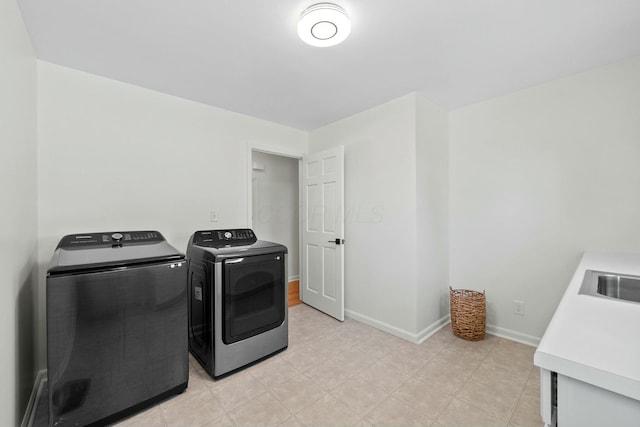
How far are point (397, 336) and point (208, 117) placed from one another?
294 centimetres

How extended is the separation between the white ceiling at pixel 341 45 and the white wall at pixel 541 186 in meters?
0.24

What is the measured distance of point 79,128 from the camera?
211 cm

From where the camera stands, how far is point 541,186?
7.78ft

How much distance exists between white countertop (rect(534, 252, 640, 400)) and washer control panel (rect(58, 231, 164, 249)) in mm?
2411

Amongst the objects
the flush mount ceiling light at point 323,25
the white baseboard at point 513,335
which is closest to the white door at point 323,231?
the flush mount ceiling light at point 323,25

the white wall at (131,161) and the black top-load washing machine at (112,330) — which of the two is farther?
the white wall at (131,161)

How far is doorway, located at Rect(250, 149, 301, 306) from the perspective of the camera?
433 cm

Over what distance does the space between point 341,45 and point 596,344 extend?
194 centimetres

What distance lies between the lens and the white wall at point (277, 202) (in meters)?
4.36

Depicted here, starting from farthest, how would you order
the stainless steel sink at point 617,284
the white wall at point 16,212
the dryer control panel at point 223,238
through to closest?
the dryer control panel at point 223,238 < the stainless steel sink at point 617,284 < the white wall at point 16,212

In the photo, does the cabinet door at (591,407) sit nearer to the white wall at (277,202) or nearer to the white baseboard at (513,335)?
the white baseboard at (513,335)

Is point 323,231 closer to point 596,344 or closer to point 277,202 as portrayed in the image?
point 277,202

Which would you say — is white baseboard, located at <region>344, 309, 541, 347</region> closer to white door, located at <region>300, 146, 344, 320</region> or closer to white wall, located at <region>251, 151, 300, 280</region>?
white door, located at <region>300, 146, 344, 320</region>

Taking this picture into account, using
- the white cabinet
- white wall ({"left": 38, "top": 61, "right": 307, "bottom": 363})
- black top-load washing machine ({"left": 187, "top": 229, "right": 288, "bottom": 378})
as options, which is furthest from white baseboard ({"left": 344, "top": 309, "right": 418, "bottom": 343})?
the white cabinet
